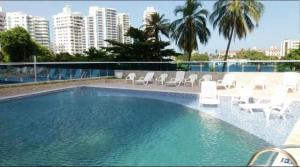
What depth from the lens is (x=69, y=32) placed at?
73.9 m

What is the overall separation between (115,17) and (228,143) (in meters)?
66.9

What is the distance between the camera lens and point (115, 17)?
69.6m

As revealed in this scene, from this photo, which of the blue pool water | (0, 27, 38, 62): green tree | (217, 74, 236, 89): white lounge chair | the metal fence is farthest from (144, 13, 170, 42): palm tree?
the blue pool water

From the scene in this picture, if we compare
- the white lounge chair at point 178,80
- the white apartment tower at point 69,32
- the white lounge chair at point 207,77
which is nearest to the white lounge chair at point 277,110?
the white lounge chair at point 207,77

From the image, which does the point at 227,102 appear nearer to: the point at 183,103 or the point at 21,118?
the point at 183,103

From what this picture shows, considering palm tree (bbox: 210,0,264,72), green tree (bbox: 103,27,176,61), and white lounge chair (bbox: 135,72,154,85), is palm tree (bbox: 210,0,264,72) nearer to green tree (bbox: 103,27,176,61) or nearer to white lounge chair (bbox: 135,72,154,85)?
green tree (bbox: 103,27,176,61)

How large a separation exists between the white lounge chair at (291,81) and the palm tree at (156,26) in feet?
55.8

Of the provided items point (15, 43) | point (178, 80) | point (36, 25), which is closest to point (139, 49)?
point (178, 80)

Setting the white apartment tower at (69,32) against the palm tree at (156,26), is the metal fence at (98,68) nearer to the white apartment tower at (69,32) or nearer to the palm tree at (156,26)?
the palm tree at (156,26)

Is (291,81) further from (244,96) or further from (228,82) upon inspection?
(244,96)

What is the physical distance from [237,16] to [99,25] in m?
52.9

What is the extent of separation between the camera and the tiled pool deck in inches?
242

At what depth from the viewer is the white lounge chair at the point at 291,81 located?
1087 cm

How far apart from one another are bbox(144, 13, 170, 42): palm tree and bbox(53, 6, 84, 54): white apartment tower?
1938 inches
